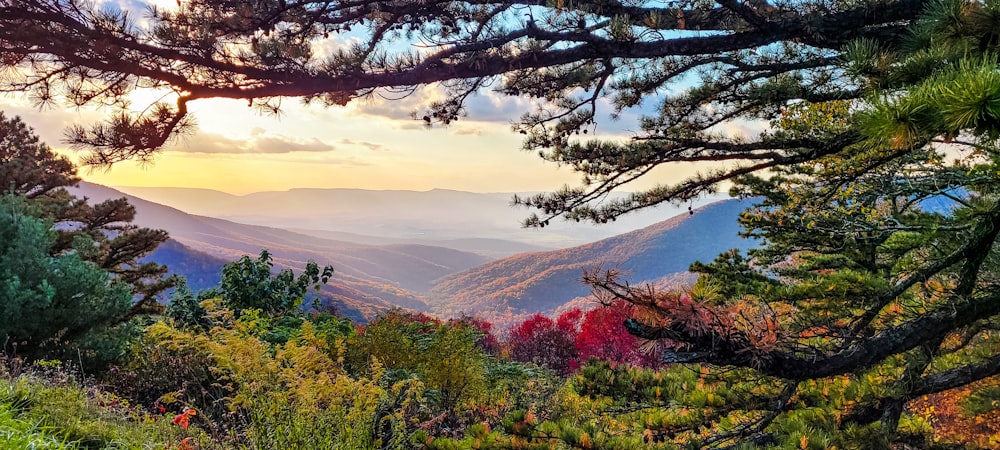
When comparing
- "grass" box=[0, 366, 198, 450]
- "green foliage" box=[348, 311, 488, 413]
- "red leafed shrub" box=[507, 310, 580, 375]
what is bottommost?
"red leafed shrub" box=[507, 310, 580, 375]

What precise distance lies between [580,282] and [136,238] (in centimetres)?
1181

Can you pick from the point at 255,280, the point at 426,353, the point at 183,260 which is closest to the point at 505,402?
the point at 426,353

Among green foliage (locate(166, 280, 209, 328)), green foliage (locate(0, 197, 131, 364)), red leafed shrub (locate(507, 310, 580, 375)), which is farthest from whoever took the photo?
red leafed shrub (locate(507, 310, 580, 375))

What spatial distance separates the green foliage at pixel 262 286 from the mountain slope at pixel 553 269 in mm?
25009

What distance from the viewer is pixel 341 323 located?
24.2 feet

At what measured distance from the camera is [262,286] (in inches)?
295

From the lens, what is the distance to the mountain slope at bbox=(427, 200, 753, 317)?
4738 cm

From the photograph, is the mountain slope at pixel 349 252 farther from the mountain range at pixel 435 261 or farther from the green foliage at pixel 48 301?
the green foliage at pixel 48 301

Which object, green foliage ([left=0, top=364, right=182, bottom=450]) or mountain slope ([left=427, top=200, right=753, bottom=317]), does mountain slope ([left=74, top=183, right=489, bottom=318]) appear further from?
green foliage ([left=0, top=364, right=182, bottom=450])

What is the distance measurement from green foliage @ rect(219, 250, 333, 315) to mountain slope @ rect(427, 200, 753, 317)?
2501 centimetres

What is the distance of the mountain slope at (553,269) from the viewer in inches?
1865

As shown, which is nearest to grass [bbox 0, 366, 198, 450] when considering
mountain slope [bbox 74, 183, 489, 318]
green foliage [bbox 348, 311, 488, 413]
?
green foliage [bbox 348, 311, 488, 413]

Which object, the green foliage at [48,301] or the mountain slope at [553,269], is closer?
the green foliage at [48,301]

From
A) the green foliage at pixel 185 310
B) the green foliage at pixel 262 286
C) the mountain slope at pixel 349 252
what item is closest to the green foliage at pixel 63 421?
Result: the green foliage at pixel 185 310
